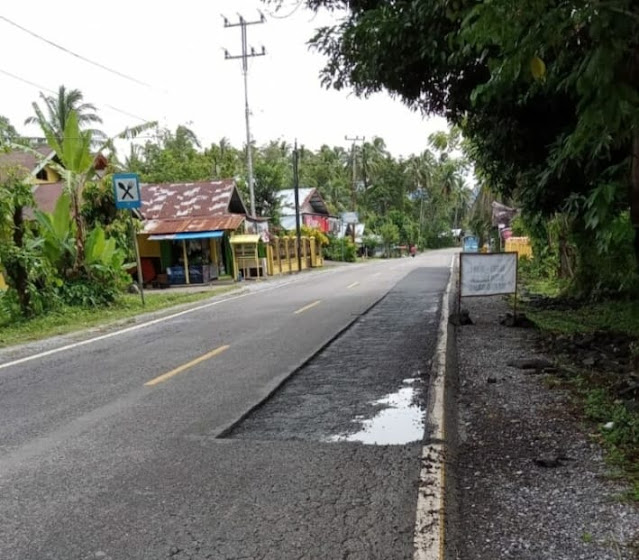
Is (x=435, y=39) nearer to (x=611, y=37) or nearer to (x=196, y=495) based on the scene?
(x=611, y=37)

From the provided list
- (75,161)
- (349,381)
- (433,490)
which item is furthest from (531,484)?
(75,161)

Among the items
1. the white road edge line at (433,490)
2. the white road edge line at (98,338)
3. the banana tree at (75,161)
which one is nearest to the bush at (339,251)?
the white road edge line at (98,338)

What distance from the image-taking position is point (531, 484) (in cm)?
390

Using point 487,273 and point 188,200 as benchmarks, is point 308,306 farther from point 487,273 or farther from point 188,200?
point 188,200

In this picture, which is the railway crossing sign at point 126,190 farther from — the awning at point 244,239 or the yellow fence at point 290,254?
the yellow fence at point 290,254

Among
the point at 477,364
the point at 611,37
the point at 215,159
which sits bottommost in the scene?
the point at 477,364

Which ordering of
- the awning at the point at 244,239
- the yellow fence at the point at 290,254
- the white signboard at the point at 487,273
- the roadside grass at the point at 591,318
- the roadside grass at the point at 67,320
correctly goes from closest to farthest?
the roadside grass at the point at 591,318, the white signboard at the point at 487,273, the roadside grass at the point at 67,320, the awning at the point at 244,239, the yellow fence at the point at 290,254

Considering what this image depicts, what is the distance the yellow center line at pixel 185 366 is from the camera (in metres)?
7.21

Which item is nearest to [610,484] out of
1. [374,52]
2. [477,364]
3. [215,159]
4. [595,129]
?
[595,129]

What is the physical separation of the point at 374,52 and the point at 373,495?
5889 mm

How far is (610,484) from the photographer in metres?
3.77

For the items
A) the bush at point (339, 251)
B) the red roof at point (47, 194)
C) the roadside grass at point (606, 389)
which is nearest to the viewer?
the roadside grass at point (606, 389)

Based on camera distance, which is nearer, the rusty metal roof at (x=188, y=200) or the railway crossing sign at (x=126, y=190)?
the railway crossing sign at (x=126, y=190)

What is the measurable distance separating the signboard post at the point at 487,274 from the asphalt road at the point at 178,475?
10.8ft
